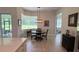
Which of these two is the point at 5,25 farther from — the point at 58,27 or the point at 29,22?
the point at 58,27

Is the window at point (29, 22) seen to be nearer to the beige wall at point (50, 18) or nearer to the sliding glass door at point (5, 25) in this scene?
the beige wall at point (50, 18)

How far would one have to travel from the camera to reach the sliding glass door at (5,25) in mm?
1521

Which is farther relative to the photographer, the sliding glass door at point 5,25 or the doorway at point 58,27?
the doorway at point 58,27

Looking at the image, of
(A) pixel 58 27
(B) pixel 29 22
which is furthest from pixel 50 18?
(B) pixel 29 22

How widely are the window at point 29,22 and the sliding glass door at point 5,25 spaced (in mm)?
289

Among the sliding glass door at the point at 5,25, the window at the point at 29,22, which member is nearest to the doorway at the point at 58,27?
the window at the point at 29,22

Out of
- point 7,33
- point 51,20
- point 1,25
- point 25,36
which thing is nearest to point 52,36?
point 51,20

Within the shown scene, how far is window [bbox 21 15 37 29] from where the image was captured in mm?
1885

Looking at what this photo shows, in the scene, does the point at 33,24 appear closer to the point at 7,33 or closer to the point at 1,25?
the point at 7,33

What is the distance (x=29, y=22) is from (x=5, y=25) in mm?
496

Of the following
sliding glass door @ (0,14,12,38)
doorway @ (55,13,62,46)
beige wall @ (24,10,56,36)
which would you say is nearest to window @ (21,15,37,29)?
beige wall @ (24,10,56,36)

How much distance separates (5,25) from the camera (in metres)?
1.54

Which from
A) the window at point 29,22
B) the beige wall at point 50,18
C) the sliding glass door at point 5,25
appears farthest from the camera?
the beige wall at point 50,18
